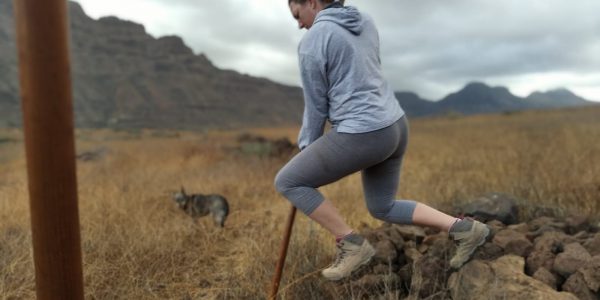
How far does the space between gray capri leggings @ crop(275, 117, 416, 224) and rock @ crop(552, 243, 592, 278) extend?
89 centimetres

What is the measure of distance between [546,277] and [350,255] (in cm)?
111

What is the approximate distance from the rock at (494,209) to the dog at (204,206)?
2.51 m

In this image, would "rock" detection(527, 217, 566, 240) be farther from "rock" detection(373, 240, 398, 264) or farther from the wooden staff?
the wooden staff

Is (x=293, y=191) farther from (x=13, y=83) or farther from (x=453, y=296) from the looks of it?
(x=13, y=83)

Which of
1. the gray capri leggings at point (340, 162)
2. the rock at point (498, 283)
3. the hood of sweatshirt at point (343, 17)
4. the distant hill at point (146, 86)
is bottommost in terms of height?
the rock at point (498, 283)

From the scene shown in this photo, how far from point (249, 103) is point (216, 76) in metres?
12.0

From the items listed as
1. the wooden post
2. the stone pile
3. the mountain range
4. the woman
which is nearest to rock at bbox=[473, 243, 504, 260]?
the stone pile

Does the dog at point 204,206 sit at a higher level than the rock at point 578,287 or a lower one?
higher

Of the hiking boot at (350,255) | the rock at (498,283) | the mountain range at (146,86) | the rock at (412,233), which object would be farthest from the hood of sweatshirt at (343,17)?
the mountain range at (146,86)

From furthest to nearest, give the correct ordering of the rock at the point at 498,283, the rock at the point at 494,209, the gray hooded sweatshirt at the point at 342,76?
the rock at the point at 494,209 < the rock at the point at 498,283 < the gray hooded sweatshirt at the point at 342,76

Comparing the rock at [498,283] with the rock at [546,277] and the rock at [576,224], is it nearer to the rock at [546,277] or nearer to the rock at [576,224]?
the rock at [546,277]

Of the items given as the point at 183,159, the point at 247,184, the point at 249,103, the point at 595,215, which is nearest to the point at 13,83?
the point at 249,103

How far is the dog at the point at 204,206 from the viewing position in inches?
215

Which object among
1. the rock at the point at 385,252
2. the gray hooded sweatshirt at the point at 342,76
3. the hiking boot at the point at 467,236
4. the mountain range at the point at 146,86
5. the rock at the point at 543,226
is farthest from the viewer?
the mountain range at the point at 146,86
